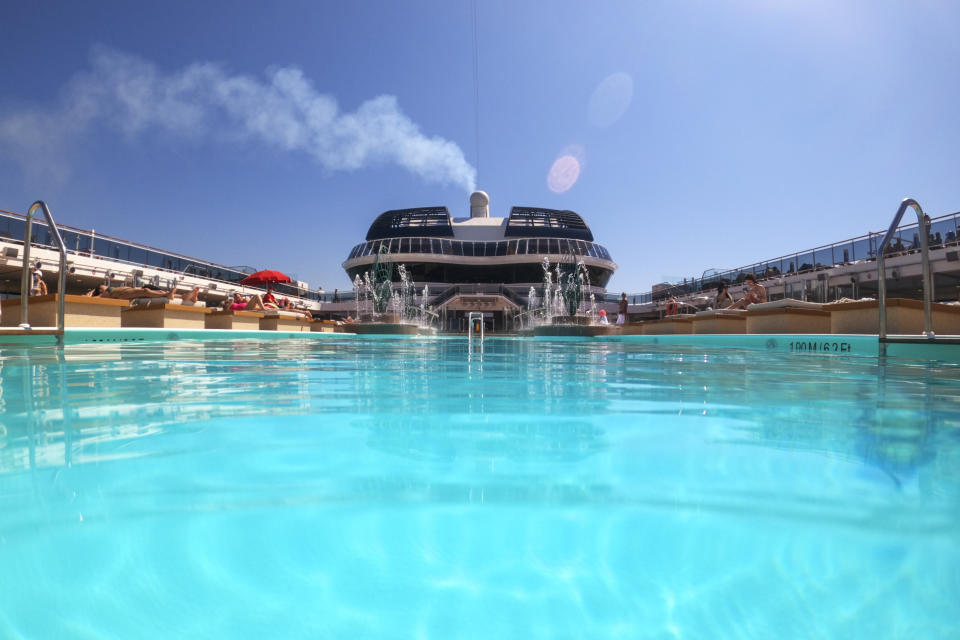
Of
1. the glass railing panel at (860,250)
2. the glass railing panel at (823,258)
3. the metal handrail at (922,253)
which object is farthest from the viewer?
the glass railing panel at (823,258)

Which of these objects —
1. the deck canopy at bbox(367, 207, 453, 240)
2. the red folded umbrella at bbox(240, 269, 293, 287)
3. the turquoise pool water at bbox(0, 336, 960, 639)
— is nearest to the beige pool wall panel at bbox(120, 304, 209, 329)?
the turquoise pool water at bbox(0, 336, 960, 639)

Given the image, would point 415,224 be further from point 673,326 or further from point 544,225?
point 673,326

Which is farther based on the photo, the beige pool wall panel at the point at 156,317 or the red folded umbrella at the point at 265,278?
the red folded umbrella at the point at 265,278

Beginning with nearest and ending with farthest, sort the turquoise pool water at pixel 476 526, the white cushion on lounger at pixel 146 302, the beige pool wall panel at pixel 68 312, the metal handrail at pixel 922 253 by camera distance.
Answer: the turquoise pool water at pixel 476 526
the metal handrail at pixel 922 253
the beige pool wall panel at pixel 68 312
the white cushion on lounger at pixel 146 302

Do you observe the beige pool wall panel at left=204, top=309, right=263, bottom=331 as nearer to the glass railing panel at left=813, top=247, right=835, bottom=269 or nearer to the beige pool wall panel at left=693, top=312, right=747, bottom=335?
the beige pool wall panel at left=693, top=312, right=747, bottom=335

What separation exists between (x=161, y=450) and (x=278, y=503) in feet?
2.44

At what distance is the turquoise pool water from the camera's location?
0.77 metres

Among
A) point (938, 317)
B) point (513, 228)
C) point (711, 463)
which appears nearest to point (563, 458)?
point (711, 463)

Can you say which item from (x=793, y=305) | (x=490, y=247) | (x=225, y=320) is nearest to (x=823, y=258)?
(x=793, y=305)

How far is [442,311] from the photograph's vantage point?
43531mm

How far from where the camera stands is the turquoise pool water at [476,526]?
0.77m

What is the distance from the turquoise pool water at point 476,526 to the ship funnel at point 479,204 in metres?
59.2

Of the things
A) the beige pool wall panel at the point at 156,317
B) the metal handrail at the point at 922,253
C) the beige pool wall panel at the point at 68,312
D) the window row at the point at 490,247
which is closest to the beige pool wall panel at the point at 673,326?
the metal handrail at the point at 922,253

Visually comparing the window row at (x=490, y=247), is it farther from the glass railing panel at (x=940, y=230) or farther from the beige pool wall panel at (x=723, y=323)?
the beige pool wall panel at (x=723, y=323)
